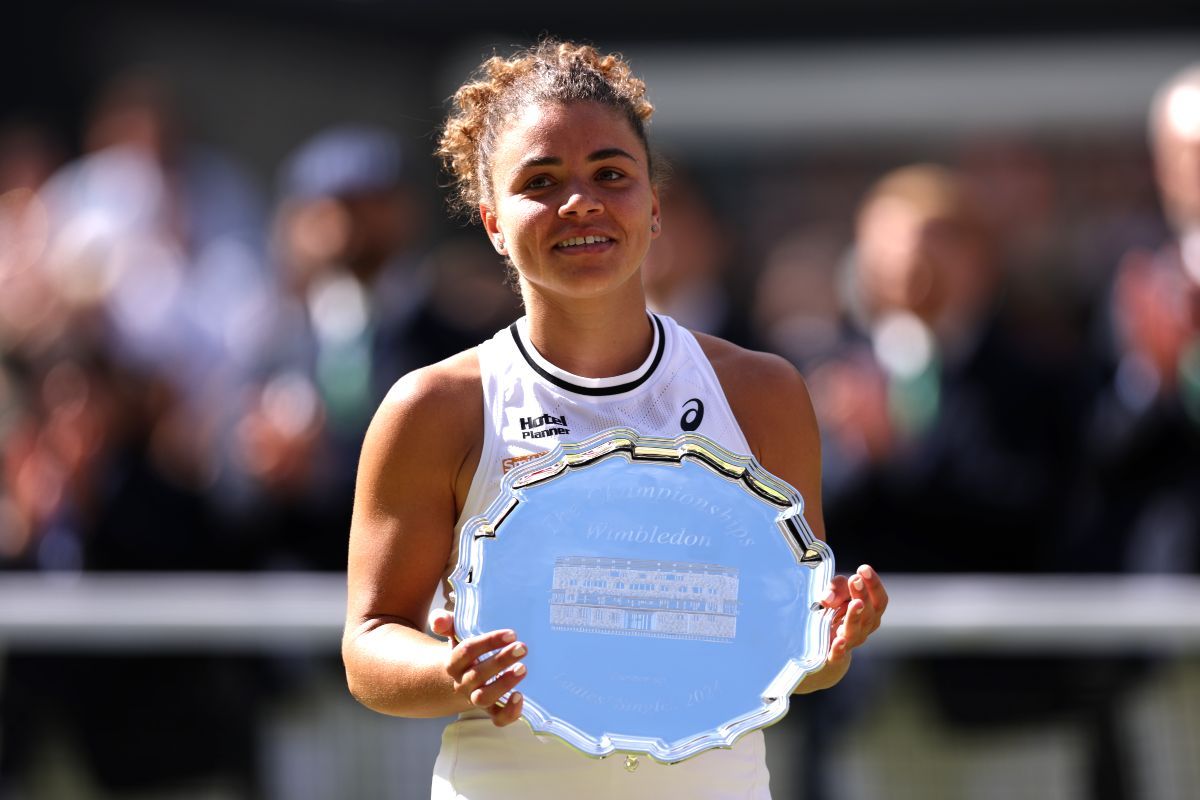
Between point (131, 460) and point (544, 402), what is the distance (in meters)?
2.88

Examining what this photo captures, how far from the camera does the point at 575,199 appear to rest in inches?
92.2

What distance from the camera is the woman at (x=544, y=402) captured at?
2.38 metres

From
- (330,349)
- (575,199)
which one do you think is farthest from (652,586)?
(330,349)

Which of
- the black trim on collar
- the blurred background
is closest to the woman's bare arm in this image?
the black trim on collar

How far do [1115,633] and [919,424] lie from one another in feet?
2.52

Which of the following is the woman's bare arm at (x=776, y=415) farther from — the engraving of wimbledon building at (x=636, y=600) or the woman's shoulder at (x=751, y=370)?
the engraving of wimbledon building at (x=636, y=600)

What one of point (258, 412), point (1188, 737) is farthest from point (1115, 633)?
point (258, 412)

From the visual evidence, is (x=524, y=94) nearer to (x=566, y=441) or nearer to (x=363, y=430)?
(x=566, y=441)

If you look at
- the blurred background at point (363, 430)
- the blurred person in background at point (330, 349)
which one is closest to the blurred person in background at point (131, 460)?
the blurred background at point (363, 430)

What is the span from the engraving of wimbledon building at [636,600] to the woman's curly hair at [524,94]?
0.58 meters

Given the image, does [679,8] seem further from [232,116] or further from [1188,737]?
[1188,737]

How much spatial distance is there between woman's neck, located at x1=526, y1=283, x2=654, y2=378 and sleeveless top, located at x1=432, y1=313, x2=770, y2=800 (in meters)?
0.03

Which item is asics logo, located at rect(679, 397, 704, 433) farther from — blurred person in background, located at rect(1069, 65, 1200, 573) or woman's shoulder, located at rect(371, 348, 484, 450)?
blurred person in background, located at rect(1069, 65, 1200, 573)

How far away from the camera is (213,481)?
508cm
